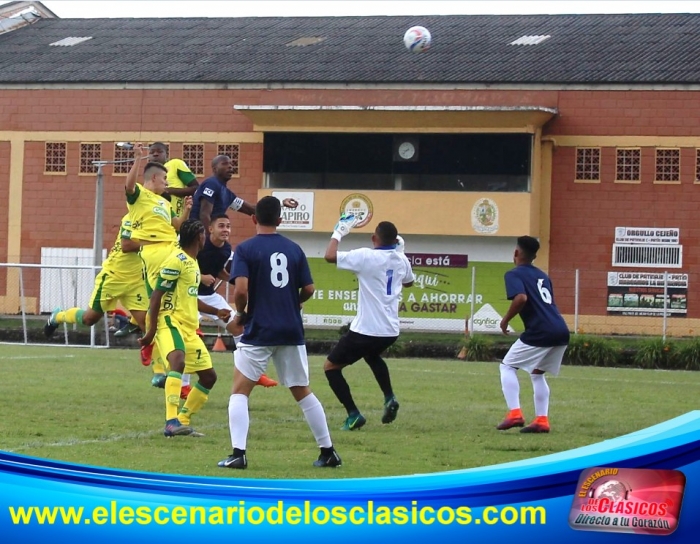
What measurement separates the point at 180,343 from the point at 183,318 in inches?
10.0

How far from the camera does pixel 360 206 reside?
4447 centimetres

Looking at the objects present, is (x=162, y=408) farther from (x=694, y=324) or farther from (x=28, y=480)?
(x=694, y=324)

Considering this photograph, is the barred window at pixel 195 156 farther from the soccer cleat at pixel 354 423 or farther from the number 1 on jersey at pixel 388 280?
the soccer cleat at pixel 354 423

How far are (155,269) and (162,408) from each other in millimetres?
1418

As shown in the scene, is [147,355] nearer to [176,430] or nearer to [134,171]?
[134,171]

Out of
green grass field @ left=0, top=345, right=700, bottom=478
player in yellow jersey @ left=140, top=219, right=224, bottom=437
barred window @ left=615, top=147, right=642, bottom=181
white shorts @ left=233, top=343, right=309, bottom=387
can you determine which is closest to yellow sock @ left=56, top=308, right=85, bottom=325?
green grass field @ left=0, top=345, right=700, bottom=478

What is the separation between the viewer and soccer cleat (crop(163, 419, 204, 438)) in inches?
414

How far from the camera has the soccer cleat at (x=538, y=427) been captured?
11734 millimetres

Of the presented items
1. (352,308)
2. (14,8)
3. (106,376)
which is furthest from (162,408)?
(14,8)

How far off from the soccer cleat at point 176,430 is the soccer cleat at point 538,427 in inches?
121

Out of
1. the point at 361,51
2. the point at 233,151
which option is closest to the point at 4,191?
the point at 233,151

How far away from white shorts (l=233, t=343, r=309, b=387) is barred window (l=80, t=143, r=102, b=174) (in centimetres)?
3907

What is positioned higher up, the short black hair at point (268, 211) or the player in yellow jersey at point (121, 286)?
the short black hair at point (268, 211)

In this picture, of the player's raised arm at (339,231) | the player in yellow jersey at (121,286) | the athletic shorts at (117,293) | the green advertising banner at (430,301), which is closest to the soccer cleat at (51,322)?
the player in yellow jersey at (121,286)
